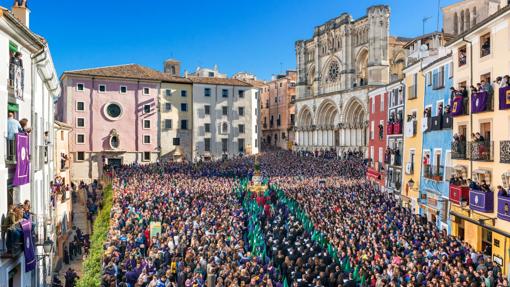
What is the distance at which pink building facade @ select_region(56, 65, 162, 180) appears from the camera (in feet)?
157

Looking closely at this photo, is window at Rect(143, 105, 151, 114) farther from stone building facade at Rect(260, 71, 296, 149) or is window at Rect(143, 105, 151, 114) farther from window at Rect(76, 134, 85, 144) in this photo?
stone building facade at Rect(260, 71, 296, 149)

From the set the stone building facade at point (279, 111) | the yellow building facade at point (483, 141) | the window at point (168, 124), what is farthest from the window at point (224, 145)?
the yellow building facade at point (483, 141)

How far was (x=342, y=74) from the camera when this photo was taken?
58688 mm

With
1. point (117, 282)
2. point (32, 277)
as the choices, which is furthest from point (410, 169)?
point (32, 277)

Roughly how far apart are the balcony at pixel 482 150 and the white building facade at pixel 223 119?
37.6 m

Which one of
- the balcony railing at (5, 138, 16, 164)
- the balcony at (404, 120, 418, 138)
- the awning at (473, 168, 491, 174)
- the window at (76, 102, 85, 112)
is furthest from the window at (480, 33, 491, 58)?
the window at (76, 102, 85, 112)

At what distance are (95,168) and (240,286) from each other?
128 ft

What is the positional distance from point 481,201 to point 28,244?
17.3m

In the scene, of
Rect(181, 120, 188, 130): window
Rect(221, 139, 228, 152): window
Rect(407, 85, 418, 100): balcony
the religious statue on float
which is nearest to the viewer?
Rect(407, 85, 418, 100): balcony

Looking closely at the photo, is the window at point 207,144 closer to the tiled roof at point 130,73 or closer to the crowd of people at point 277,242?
the tiled roof at point 130,73

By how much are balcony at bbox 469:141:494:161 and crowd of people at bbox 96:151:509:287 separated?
386 cm

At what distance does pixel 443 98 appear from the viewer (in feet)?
79.8

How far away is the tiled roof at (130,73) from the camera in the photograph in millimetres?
48406

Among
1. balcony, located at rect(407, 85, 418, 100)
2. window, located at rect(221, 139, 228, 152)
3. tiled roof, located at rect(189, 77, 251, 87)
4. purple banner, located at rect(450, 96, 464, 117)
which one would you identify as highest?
tiled roof, located at rect(189, 77, 251, 87)
